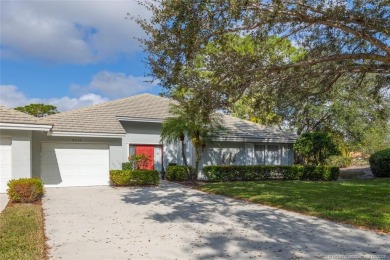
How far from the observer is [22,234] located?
22.4ft

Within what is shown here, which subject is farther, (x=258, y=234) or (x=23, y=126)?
(x=23, y=126)

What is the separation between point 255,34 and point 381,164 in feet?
57.1

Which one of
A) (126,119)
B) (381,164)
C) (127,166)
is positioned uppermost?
(126,119)

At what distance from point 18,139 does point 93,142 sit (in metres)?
4.22

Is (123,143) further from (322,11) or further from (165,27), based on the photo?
(322,11)

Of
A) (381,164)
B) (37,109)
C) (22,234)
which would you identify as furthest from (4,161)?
(37,109)

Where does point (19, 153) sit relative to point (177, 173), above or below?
above

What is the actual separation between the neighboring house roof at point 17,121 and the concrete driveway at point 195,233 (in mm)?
4085

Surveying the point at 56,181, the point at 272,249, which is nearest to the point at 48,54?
the point at 56,181

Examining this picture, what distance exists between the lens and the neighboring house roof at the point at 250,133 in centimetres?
2189

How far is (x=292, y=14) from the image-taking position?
8367mm

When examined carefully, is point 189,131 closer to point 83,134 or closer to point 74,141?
point 83,134

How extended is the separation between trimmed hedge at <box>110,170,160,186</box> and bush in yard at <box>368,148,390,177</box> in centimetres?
1544

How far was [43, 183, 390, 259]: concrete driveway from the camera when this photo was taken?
583 centimetres
